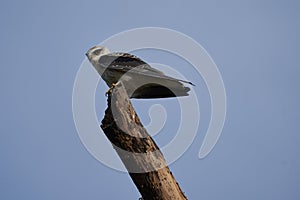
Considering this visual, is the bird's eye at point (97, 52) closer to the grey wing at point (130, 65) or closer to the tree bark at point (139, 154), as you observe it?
the grey wing at point (130, 65)

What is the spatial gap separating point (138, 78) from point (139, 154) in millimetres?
1280

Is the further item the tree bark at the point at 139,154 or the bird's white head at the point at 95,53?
the bird's white head at the point at 95,53

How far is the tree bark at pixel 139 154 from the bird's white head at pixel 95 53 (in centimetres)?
197

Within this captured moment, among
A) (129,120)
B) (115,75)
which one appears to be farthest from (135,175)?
(115,75)

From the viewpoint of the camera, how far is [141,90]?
352 centimetres

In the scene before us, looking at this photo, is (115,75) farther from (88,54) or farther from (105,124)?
(105,124)

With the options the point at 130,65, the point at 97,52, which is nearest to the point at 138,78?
the point at 130,65

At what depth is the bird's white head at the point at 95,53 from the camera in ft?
14.0

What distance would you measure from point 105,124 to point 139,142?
24cm

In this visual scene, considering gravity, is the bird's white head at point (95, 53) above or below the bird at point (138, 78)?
above

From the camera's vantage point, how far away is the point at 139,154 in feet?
7.50

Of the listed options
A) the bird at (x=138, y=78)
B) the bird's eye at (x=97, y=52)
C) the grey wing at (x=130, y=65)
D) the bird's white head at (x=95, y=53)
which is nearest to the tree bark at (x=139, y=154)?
the bird at (x=138, y=78)

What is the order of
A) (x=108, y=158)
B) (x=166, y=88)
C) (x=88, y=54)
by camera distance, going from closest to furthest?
(x=108, y=158) < (x=166, y=88) < (x=88, y=54)

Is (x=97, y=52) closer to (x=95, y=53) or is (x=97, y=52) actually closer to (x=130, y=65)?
(x=95, y=53)
